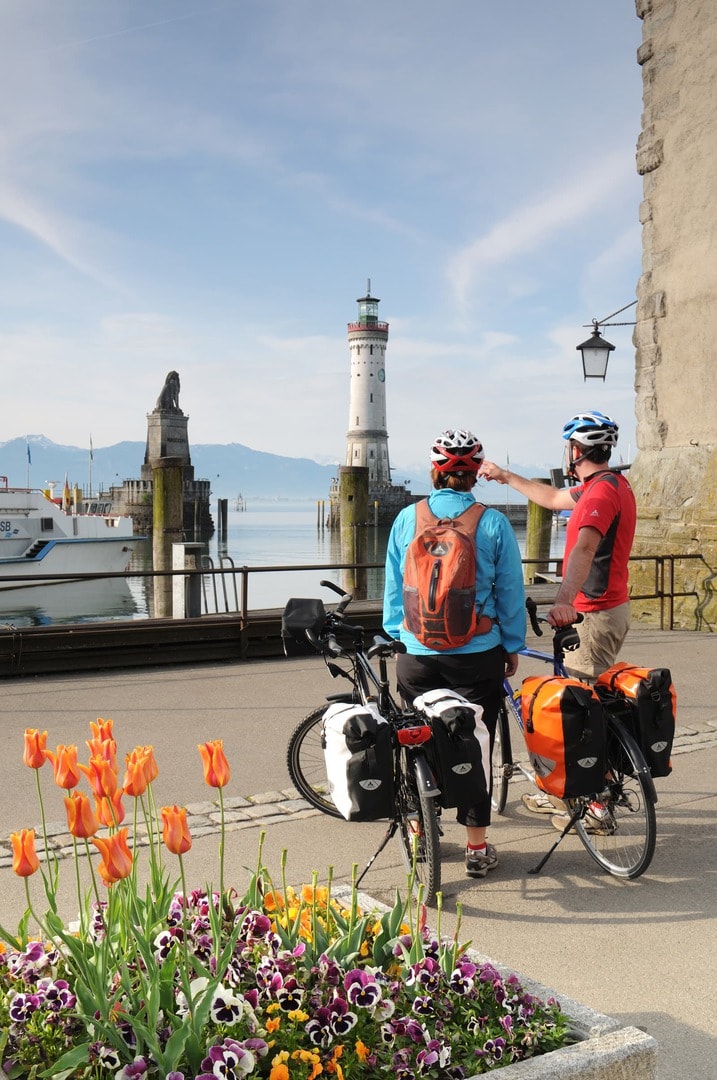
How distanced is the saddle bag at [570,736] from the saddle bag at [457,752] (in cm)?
36

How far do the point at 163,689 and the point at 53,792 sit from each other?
10.2 ft

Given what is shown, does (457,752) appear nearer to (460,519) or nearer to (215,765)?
(460,519)

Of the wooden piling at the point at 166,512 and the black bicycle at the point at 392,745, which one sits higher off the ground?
the wooden piling at the point at 166,512

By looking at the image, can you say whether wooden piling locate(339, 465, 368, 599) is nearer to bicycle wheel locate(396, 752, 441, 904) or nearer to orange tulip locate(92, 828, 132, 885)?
bicycle wheel locate(396, 752, 441, 904)

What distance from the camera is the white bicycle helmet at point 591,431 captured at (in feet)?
16.7

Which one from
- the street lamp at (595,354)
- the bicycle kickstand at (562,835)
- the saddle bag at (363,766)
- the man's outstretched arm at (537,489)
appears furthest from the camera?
the street lamp at (595,354)

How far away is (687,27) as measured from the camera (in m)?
12.5

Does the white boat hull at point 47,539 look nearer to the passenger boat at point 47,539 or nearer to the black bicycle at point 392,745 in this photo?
the passenger boat at point 47,539

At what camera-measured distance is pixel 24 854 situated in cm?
226

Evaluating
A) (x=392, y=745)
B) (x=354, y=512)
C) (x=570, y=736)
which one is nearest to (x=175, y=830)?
(x=392, y=745)

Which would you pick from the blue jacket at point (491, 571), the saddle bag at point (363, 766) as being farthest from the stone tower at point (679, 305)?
the saddle bag at point (363, 766)

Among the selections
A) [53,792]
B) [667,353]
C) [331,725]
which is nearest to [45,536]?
[667,353]

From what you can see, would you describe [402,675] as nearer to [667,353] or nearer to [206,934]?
[206,934]

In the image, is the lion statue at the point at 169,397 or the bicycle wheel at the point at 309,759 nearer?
the bicycle wheel at the point at 309,759
